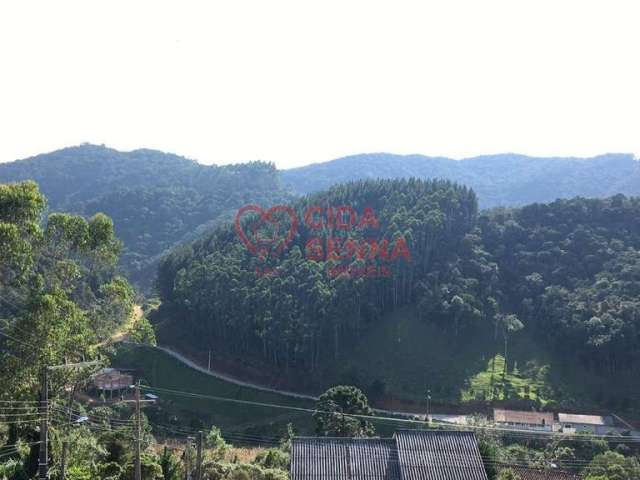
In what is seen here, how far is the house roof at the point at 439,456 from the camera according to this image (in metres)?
23.0

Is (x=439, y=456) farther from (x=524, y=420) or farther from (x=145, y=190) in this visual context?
(x=145, y=190)

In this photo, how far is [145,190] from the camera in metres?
131

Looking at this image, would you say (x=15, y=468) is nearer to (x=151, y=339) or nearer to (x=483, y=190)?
(x=151, y=339)

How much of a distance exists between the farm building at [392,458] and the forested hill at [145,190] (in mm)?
75683

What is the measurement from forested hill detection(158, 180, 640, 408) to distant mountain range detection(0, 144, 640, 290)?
36250mm

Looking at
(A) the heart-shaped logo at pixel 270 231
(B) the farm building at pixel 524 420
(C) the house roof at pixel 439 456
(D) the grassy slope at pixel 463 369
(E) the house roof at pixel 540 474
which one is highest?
(A) the heart-shaped logo at pixel 270 231

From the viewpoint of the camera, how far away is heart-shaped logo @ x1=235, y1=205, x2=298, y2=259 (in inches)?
2667

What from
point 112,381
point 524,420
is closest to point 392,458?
point 524,420

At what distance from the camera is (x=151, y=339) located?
82.6 ft

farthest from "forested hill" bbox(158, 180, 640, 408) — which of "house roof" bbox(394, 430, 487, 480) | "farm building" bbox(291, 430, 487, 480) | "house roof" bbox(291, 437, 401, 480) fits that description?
"house roof" bbox(291, 437, 401, 480)

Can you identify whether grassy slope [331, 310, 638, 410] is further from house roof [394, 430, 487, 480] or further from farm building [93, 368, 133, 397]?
house roof [394, 430, 487, 480]

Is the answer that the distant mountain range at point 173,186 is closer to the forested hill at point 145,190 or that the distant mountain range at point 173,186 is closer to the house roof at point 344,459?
the forested hill at point 145,190

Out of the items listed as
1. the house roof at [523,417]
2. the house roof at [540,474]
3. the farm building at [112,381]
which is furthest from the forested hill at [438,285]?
the house roof at [540,474]

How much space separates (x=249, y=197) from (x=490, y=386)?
3661 inches
